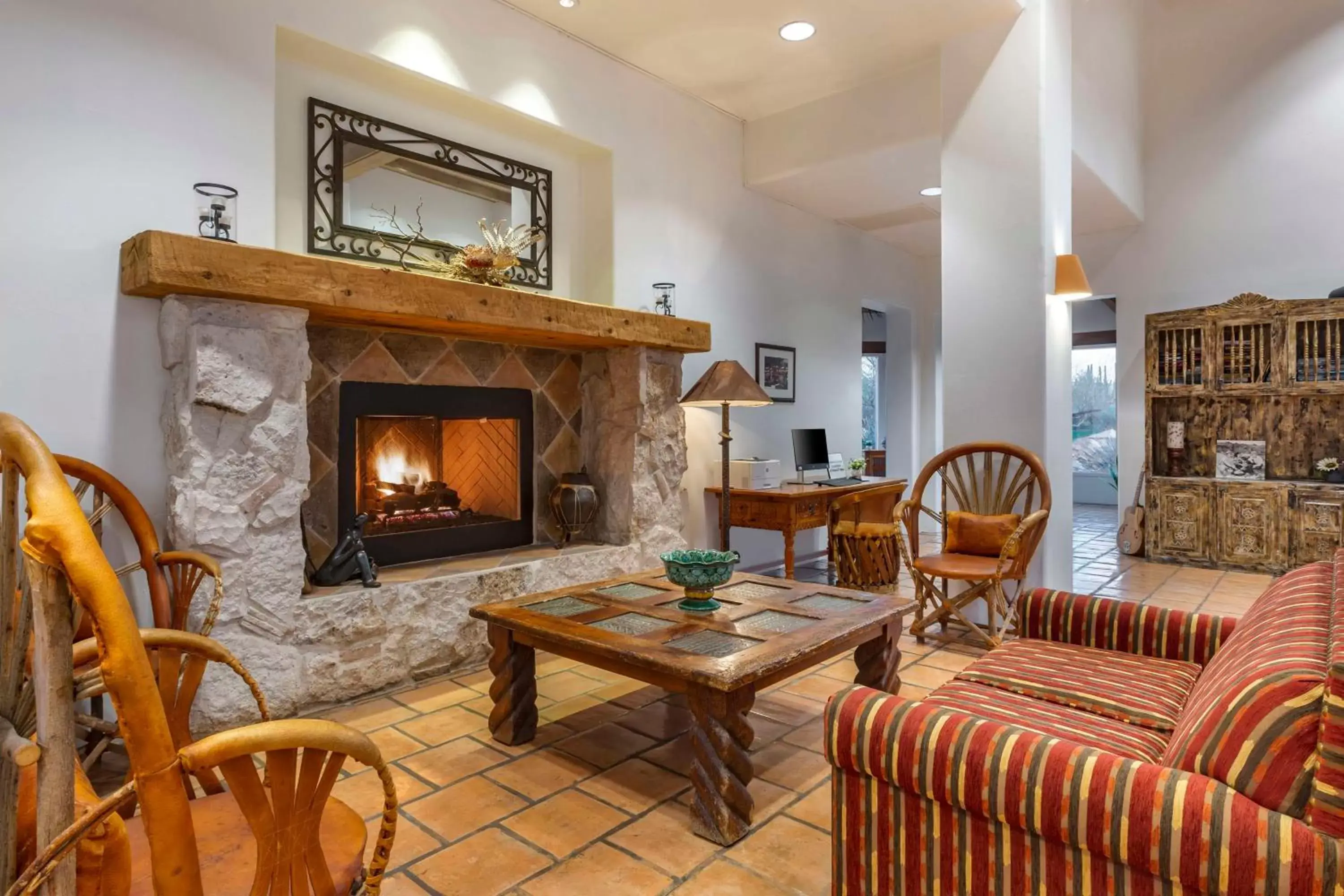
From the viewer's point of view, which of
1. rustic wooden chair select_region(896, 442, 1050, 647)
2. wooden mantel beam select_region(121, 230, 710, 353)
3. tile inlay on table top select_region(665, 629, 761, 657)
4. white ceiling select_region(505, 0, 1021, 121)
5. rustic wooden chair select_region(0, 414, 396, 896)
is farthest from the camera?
white ceiling select_region(505, 0, 1021, 121)

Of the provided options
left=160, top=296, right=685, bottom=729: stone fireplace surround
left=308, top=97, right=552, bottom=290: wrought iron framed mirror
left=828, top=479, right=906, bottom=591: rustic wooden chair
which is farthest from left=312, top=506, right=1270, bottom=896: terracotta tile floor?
left=308, top=97, right=552, bottom=290: wrought iron framed mirror

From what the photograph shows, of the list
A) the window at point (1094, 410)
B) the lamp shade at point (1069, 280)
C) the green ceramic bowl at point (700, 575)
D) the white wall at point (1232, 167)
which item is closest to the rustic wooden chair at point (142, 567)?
the green ceramic bowl at point (700, 575)

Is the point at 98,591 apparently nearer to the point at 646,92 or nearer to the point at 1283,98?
the point at 646,92

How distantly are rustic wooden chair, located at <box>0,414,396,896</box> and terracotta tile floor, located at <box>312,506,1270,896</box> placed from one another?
3.10 feet

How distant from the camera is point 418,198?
358cm

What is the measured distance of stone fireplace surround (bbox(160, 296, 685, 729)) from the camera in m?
2.54

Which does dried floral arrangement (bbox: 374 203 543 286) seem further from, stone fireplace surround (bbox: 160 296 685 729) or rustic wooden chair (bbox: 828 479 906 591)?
rustic wooden chair (bbox: 828 479 906 591)

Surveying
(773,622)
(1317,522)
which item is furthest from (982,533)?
(1317,522)

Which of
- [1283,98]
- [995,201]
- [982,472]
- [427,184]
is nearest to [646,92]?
[427,184]

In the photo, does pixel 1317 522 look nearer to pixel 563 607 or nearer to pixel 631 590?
pixel 631 590

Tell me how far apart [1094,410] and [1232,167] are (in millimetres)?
5208

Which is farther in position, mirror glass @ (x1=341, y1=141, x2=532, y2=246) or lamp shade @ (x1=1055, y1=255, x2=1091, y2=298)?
lamp shade @ (x1=1055, y1=255, x2=1091, y2=298)

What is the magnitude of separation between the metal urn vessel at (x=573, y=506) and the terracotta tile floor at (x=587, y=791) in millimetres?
764

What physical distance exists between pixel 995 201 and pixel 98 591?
14.1 ft
